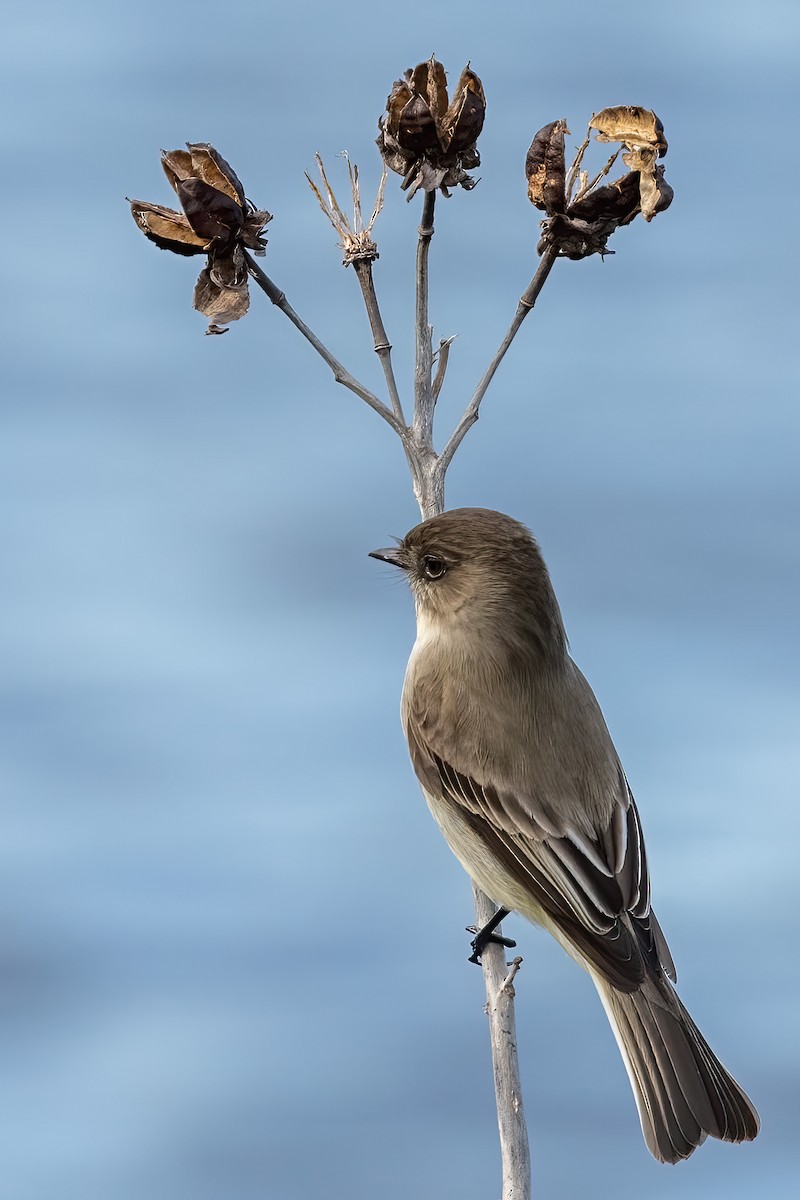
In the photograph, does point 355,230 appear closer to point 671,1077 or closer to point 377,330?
point 377,330

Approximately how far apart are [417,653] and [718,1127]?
4.96 feet

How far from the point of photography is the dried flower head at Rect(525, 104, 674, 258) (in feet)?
9.35

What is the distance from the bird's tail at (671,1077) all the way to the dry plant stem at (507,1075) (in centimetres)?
53

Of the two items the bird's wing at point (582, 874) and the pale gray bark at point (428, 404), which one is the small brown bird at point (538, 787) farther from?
the pale gray bark at point (428, 404)

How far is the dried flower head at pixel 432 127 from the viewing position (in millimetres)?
2883

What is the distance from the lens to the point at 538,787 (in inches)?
142

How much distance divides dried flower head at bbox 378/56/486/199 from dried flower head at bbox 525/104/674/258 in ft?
0.53

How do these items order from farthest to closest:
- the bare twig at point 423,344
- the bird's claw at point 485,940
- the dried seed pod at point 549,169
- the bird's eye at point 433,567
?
the bird's eye at point 433,567 < the bird's claw at point 485,940 < the dried seed pod at point 549,169 < the bare twig at point 423,344

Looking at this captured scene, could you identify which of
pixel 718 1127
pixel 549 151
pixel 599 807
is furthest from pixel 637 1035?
pixel 549 151

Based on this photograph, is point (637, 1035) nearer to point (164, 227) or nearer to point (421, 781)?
point (421, 781)

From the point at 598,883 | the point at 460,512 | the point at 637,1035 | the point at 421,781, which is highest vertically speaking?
the point at 460,512

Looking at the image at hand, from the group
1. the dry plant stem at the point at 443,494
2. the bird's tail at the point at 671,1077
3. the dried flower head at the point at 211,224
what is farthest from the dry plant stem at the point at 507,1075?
the dried flower head at the point at 211,224

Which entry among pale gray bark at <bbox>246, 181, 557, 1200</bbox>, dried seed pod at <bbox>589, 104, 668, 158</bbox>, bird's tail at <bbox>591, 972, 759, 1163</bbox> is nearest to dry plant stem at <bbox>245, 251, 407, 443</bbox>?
pale gray bark at <bbox>246, 181, 557, 1200</bbox>

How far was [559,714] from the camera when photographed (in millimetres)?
3672
